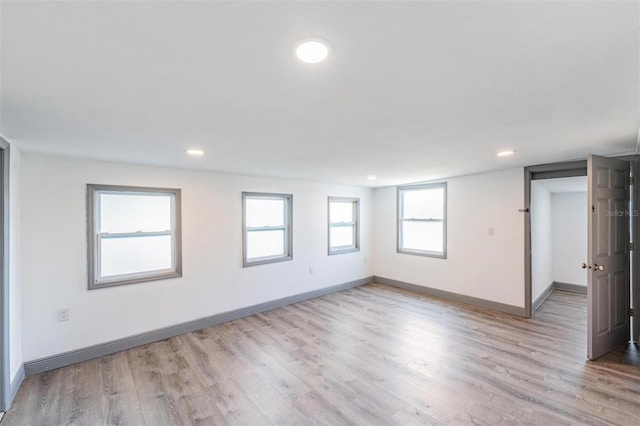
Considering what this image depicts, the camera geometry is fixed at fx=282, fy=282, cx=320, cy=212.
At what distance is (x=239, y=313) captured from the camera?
13.9 feet

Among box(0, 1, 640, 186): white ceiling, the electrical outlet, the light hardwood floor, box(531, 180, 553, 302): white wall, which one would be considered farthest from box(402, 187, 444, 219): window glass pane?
the electrical outlet

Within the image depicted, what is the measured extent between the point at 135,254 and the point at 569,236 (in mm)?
7456

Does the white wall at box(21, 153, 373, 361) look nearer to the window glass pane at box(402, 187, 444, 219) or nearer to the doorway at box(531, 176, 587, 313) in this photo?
the window glass pane at box(402, 187, 444, 219)

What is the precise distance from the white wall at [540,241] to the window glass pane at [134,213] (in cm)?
524

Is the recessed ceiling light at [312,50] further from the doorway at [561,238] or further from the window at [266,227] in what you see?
the doorway at [561,238]

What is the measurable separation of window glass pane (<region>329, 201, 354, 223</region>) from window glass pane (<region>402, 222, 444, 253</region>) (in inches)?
45.2

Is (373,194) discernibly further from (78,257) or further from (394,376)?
(78,257)

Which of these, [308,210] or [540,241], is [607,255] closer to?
[540,241]

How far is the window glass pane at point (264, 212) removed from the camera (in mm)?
4504

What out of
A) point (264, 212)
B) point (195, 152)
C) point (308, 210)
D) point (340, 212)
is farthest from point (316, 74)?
point (340, 212)

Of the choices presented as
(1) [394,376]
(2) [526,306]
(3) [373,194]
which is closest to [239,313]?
(1) [394,376]

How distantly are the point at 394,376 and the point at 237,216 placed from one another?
293 cm

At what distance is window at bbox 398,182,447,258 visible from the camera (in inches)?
205

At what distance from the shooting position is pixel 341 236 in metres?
5.89
